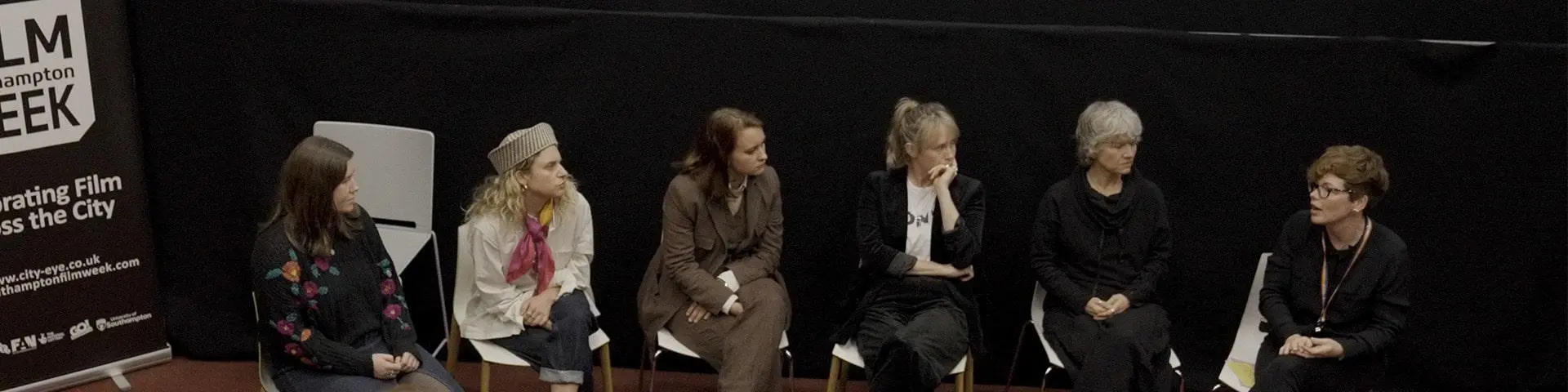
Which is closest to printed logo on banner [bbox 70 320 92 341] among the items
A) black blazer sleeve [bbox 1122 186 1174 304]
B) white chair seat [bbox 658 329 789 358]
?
white chair seat [bbox 658 329 789 358]

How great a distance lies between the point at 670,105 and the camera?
503cm

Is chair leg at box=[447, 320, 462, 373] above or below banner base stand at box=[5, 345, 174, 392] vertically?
above

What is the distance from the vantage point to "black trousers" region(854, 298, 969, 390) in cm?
437

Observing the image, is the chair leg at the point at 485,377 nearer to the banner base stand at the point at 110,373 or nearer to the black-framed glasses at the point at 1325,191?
the banner base stand at the point at 110,373

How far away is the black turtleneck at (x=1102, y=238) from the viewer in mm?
4633

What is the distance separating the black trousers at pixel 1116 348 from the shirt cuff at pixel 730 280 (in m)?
0.96

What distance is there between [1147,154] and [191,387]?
10.8 ft

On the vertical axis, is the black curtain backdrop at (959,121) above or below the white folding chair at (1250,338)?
above

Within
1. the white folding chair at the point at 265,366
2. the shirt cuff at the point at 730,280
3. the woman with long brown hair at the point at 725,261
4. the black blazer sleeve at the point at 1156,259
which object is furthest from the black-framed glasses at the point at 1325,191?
the white folding chair at the point at 265,366

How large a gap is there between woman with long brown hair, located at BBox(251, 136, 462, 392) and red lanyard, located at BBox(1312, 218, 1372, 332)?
98.3 inches

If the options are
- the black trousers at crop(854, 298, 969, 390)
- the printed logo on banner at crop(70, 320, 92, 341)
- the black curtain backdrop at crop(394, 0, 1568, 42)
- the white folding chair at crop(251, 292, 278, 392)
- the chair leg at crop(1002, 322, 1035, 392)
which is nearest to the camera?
the white folding chair at crop(251, 292, 278, 392)

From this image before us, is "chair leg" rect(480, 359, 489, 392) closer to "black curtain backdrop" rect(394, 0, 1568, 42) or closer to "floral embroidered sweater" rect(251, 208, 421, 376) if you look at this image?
"floral embroidered sweater" rect(251, 208, 421, 376)

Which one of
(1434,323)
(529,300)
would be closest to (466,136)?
(529,300)

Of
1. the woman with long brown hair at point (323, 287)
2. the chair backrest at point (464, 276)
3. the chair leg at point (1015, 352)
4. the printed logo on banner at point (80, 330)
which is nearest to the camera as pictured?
the woman with long brown hair at point (323, 287)
